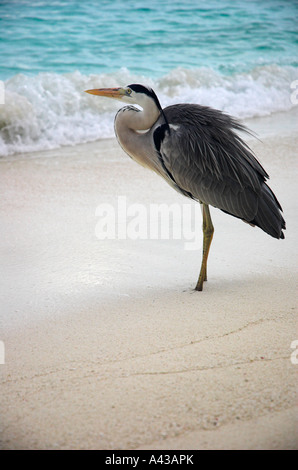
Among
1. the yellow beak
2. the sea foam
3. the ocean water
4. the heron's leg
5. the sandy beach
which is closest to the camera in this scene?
the sandy beach

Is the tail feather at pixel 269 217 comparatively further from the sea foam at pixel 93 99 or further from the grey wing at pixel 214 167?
the sea foam at pixel 93 99

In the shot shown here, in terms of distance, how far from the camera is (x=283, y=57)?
1141cm

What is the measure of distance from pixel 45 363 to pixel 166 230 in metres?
1.92

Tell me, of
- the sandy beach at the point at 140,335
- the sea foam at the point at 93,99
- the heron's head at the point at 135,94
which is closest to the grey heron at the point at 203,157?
the heron's head at the point at 135,94

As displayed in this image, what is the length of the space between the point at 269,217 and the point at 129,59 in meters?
8.10

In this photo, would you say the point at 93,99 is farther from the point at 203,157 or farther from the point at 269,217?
the point at 269,217

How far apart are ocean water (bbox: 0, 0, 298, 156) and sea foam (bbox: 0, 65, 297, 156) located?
2 cm

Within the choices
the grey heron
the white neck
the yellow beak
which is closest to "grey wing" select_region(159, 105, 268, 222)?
the grey heron

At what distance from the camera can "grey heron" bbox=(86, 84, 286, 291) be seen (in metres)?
3.09

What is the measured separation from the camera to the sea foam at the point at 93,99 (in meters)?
6.95

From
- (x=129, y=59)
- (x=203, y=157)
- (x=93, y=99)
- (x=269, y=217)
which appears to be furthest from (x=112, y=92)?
(x=129, y=59)

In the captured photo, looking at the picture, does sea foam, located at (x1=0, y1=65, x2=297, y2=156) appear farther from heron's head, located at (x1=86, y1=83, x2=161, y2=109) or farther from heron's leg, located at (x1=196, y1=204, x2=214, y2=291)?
heron's leg, located at (x1=196, y1=204, x2=214, y2=291)

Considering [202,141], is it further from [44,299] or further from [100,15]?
[100,15]
